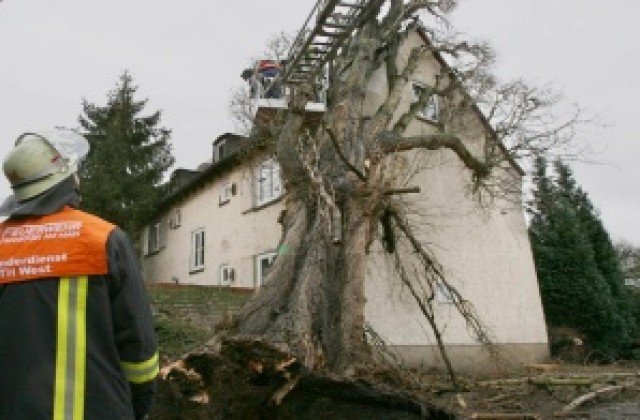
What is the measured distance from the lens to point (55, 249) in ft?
7.52

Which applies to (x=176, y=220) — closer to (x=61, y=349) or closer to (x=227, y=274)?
(x=227, y=274)

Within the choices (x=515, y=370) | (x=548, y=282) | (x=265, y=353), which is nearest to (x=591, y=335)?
(x=548, y=282)

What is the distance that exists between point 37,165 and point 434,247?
45.6ft

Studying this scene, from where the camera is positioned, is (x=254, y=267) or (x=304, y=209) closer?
(x=304, y=209)

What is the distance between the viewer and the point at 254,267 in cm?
1712

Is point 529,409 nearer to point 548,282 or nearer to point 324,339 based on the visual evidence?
point 324,339

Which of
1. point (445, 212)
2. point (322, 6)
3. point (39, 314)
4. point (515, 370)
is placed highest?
point (322, 6)

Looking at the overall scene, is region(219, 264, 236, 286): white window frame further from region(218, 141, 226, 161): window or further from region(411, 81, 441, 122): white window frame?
region(411, 81, 441, 122): white window frame

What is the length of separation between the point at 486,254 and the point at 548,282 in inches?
237

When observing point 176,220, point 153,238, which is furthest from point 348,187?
point 153,238

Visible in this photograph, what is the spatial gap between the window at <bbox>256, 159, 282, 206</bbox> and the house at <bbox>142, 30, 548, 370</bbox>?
36mm

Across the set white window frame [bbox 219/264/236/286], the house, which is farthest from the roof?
white window frame [bbox 219/264/236/286]

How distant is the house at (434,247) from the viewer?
572 inches

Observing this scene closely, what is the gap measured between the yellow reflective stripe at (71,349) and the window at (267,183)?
1484cm
